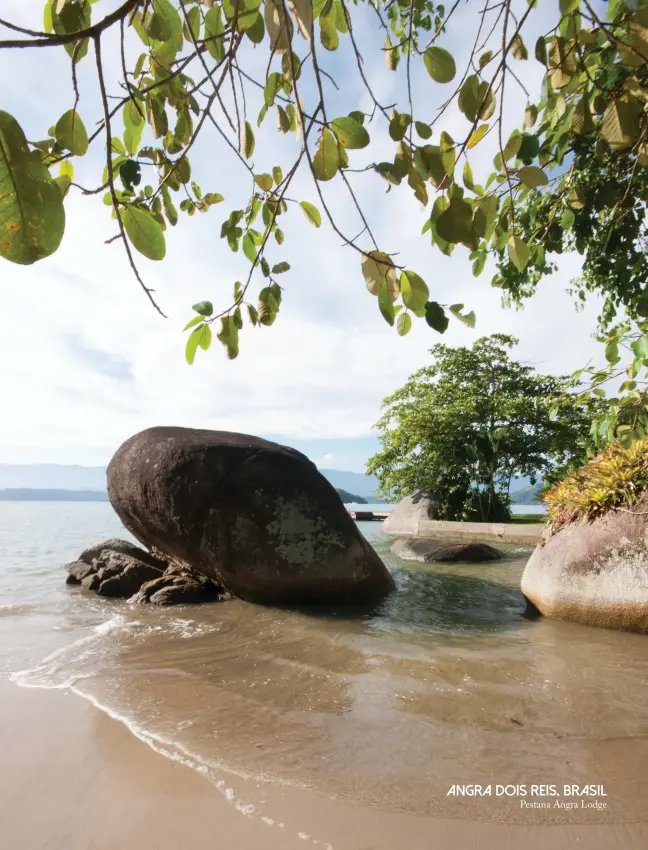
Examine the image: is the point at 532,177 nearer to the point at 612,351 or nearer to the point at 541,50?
the point at 541,50

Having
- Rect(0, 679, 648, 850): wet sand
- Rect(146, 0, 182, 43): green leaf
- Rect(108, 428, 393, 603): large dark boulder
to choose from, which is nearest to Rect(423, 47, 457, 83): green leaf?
Rect(146, 0, 182, 43): green leaf

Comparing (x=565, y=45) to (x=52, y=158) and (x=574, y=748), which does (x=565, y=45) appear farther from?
(x=574, y=748)

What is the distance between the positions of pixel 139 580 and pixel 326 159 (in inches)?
240

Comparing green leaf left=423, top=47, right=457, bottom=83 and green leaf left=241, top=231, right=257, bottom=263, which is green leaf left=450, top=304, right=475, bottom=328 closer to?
green leaf left=423, top=47, right=457, bottom=83

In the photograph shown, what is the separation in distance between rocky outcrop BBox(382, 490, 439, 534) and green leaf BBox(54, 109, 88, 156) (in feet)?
49.4

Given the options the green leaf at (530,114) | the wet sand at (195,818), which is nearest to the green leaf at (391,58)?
the green leaf at (530,114)

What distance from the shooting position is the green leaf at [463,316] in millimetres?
976

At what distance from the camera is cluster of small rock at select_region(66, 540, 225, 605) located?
550 cm

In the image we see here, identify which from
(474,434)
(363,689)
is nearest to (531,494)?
Result: (474,434)

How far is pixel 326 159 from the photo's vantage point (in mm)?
1048

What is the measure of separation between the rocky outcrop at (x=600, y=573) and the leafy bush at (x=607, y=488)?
0.32ft

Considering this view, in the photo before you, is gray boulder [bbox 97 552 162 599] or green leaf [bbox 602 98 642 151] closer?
green leaf [bbox 602 98 642 151]

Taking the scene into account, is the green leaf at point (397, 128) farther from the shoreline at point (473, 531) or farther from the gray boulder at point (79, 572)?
the shoreline at point (473, 531)

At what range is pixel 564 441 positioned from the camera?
15.4m
